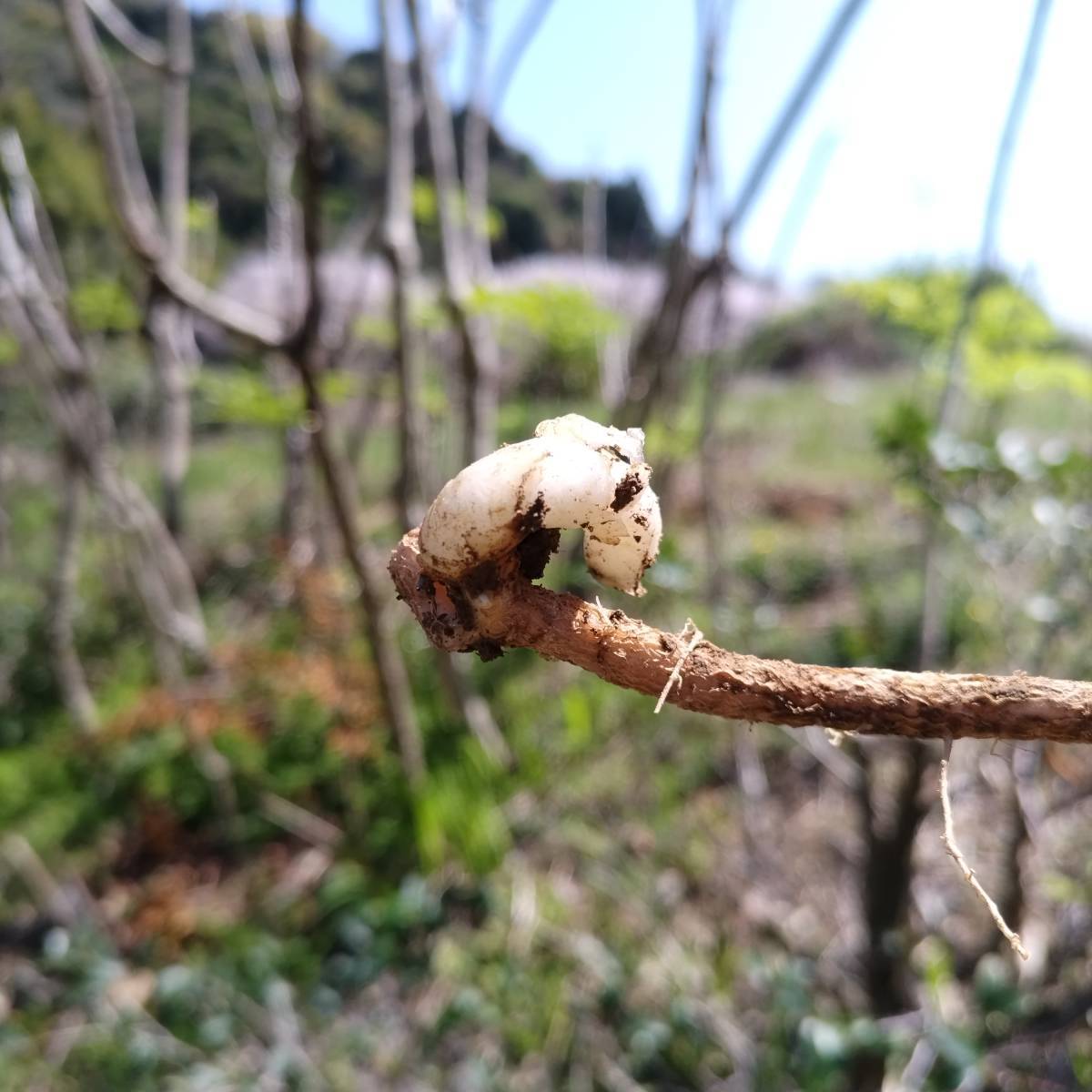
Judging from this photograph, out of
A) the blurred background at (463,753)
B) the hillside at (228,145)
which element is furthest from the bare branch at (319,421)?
the hillside at (228,145)

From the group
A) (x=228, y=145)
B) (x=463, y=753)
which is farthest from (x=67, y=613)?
(x=228, y=145)

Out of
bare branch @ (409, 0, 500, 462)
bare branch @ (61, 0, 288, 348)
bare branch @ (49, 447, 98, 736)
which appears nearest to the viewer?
bare branch @ (61, 0, 288, 348)

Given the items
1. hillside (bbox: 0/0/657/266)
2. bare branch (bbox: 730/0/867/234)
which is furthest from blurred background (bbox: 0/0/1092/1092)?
hillside (bbox: 0/0/657/266)

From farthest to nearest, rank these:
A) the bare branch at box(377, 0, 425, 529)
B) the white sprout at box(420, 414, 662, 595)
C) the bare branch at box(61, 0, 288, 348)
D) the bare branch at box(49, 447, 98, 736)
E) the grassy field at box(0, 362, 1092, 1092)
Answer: the bare branch at box(49, 447, 98, 736) → the grassy field at box(0, 362, 1092, 1092) → the bare branch at box(377, 0, 425, 529) → the bare branch at box(61, 0, 288, 348) → the white sprout at box(420, 414, 662, 595)

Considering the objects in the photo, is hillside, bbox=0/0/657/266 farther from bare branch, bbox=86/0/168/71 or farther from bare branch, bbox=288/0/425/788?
bare branch, bbox=288/0/425/788

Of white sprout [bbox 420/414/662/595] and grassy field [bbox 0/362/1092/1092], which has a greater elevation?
white sprout [bbox 420/414/662/595]

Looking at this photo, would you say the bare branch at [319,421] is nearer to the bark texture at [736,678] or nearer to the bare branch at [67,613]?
the bark texture at [736,678]

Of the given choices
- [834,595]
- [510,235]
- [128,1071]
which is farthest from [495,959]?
[510,235]
